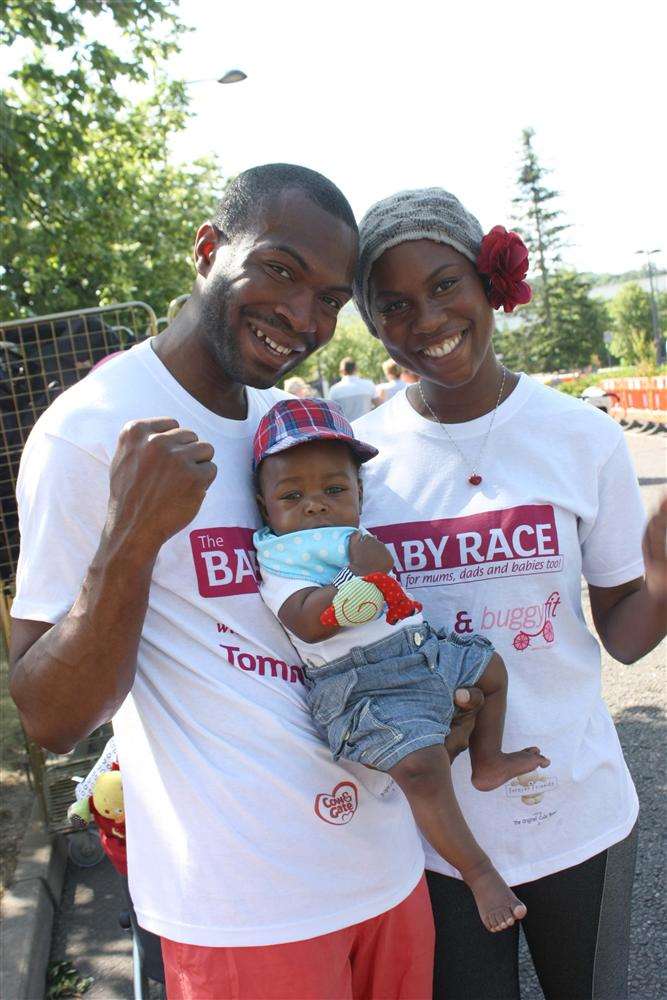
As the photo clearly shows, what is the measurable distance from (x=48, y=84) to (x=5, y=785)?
594cm

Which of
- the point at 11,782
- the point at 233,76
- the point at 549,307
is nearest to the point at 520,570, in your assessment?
the point at 11,782

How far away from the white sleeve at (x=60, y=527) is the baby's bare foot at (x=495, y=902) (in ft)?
3.42

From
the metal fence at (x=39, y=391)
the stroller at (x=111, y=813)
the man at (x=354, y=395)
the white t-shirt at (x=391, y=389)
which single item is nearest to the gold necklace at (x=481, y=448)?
the stroller at (x=111, y=813)

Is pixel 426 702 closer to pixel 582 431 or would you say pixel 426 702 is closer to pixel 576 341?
pixel 582 431

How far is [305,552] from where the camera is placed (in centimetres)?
199

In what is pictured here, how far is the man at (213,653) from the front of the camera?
1589mm

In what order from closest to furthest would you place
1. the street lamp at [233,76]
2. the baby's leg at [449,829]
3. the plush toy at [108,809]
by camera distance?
the baby's leg at [449,829], the plush toy at [108,809], the street lamp at [233,76]

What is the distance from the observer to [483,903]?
1940 mm

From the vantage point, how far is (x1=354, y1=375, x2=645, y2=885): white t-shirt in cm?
212

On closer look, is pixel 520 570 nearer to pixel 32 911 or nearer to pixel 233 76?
pixel 32 911

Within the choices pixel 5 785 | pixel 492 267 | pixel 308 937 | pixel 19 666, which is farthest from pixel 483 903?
pixel 5 785

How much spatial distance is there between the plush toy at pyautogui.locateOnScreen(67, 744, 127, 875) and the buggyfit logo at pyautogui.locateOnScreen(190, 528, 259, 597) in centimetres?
96

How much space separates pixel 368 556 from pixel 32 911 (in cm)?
323

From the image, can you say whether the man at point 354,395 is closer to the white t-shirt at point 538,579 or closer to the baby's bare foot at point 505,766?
the white t-shirt at point 538,579
